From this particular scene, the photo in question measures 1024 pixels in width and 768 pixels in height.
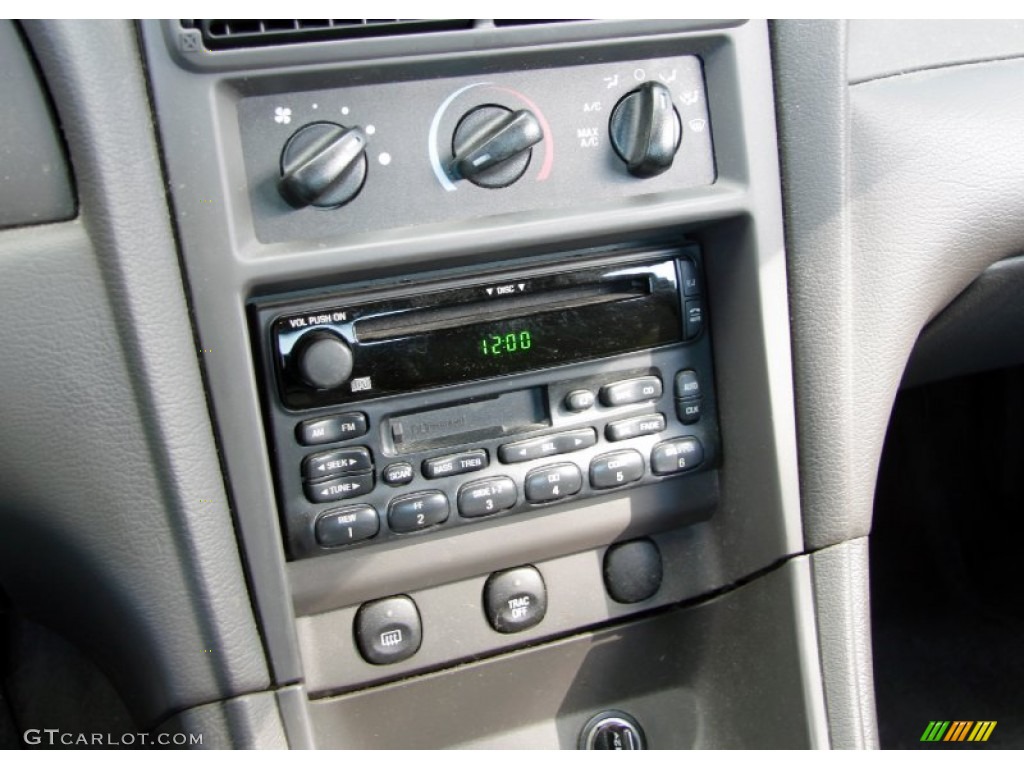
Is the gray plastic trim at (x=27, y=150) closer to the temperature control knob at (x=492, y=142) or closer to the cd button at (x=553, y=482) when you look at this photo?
the temperature control knob at (x=492, y=142)

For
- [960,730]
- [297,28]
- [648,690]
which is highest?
[297,28]

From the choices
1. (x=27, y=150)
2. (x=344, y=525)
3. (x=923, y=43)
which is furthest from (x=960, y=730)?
(x=27, y=150)

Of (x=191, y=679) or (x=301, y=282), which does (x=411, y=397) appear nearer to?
(x=301, y=282)

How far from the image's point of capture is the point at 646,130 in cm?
79

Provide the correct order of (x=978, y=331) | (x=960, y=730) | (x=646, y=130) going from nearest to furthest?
(x=646, y=130) → (x=978, y=331) → (x=960, y=730)

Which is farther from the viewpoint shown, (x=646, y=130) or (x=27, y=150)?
(x=646, y=130)

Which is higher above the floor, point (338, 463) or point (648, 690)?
point (338, 463)

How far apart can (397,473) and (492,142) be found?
0.26 meters

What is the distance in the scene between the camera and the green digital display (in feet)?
2.70

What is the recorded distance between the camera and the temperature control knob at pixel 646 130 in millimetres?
787

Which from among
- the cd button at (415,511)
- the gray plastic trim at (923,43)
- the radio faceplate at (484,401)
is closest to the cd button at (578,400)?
the radio faceplate at (484,401)

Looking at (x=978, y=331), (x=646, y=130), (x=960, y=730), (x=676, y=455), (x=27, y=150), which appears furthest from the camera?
(x=960, y=730)

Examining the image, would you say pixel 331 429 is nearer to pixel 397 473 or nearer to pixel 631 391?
pixel 397 473

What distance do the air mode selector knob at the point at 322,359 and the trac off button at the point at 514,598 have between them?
238 mm
